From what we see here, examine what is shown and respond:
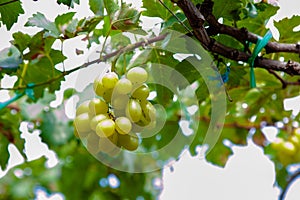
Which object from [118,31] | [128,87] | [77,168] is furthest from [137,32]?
[77,168]

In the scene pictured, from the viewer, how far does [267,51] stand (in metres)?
0.71

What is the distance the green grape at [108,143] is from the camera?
587mm

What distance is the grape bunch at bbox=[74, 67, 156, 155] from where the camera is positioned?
0.59 m

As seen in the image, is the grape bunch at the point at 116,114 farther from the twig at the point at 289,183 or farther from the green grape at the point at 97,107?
the twig at the point at 289,183

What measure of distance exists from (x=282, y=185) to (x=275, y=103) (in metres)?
0.41

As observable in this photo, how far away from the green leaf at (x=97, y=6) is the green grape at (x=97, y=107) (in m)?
0.20

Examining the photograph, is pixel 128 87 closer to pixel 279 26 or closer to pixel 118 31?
pixel 118 31

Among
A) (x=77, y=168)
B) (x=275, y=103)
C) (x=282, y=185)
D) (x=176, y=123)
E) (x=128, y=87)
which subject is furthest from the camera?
(x=77, y=168)

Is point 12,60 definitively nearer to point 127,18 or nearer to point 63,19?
point 63,19

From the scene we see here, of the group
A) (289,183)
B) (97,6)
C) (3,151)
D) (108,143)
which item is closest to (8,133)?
(3,151)

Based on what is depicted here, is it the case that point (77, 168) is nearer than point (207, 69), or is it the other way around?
point (207, 69)

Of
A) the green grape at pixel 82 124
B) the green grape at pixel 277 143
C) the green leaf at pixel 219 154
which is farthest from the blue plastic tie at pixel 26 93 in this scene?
the green grape at pixel 277 143

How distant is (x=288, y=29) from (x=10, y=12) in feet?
1.39

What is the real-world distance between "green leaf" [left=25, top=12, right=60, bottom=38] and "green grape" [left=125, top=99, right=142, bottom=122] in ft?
0.74
